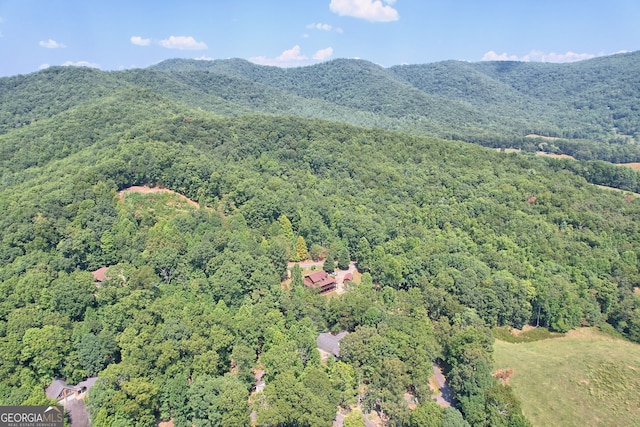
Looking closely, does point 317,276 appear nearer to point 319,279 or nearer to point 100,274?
point 319,279

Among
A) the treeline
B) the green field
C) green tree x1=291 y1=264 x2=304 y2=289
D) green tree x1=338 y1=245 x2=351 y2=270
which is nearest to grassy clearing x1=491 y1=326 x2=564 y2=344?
the treeline

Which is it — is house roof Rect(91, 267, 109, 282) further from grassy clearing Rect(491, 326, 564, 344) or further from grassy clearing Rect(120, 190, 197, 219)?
grassy clearing Rect(491, 326, 564, 344)

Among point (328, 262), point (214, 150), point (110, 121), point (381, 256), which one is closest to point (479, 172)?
point (381, 256)

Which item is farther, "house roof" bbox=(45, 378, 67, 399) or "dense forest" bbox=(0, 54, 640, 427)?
"house roof" bbox=(45, 378, 67, 399)

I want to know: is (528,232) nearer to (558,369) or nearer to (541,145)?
(558,369)

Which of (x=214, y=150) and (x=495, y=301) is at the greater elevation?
(x=214, y=150)

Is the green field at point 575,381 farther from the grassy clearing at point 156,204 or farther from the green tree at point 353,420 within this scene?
the grassy clearing at point 156,204

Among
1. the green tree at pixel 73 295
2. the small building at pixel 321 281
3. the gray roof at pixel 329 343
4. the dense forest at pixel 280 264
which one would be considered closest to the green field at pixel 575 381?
the dense forest at pixel 280 264
